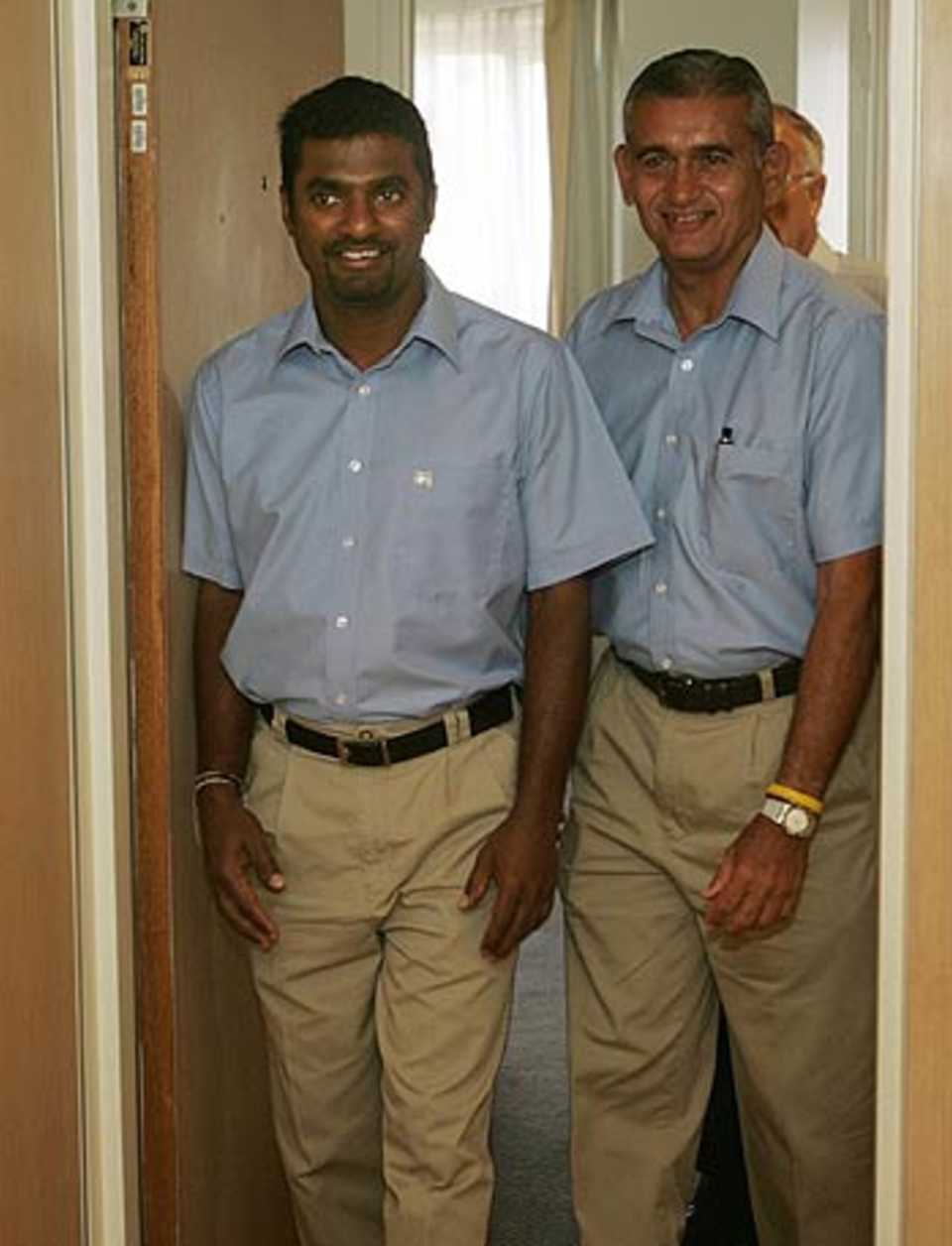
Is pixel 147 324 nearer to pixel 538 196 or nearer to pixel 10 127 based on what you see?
pixel 10 127

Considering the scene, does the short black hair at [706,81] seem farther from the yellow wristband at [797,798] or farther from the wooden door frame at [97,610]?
the yellow wristband at [797,798]

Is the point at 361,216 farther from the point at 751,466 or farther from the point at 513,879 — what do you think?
the point at 513,879

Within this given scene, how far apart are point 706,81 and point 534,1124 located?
1.90 m

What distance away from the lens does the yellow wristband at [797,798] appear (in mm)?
2102

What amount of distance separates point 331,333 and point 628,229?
2.84 m

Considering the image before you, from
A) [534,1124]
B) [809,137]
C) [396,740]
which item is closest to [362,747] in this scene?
[396,740]

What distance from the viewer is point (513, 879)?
7.07 ft

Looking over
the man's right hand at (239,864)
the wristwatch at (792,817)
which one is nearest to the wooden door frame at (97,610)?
the man's right hand at (239,864)

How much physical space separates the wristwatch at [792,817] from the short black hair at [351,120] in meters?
0.77

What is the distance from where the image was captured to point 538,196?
517 cm

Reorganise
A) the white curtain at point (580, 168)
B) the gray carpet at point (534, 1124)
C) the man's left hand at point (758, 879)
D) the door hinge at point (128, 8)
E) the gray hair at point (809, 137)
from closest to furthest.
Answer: the door hinge at point (128, 8) < the man's left hand at point (758, 879) < the gray carpet at point (534, 1124) < the gray hair at point (809, 137) < the white curtain at point (580, 168)

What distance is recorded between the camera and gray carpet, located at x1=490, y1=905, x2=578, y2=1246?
2984 millimetres

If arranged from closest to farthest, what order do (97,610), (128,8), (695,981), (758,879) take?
1. (97,610)
2. (128,8)
3. (758,879)
4. (695,981)

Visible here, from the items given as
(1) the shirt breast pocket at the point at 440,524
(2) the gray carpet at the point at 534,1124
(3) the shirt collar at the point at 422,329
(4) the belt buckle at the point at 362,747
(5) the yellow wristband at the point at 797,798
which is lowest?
(2) the gray carpet at the point at 534,1124
